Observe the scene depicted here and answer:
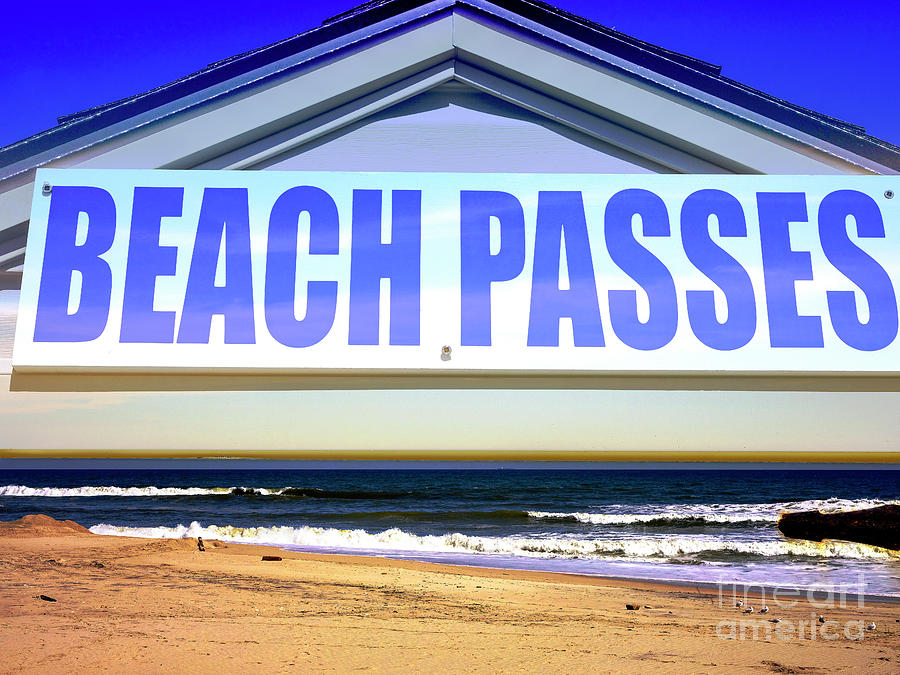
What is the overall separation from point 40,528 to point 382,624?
1089 centimetres

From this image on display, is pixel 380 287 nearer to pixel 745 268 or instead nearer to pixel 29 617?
pixel 745 268

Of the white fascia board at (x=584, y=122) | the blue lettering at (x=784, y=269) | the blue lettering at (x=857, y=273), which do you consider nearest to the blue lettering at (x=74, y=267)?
the white fascia board at (x=584, y=122)

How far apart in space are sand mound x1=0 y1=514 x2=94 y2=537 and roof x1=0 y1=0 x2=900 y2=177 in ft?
35.6

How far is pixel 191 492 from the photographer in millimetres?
22578

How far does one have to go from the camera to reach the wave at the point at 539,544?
10.7 meters

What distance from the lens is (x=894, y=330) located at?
2.74 metres

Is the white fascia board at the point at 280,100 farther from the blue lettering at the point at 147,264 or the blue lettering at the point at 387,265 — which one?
the blue lettering at the point at 387,265

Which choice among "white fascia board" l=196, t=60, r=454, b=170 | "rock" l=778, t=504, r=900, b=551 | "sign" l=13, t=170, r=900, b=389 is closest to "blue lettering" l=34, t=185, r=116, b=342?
"sign" l=13, t=170, r=900, b=389

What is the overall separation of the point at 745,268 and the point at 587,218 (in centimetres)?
72

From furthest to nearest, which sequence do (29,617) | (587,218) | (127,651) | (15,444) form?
(29,617) < (127,651) < (587,218) < (15,444)

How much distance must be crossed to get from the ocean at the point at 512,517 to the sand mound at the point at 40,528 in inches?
32.8

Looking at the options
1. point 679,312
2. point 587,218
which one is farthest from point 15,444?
point 679,312

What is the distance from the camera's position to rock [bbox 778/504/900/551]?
1121 cm

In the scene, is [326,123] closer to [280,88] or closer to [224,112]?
[280,88]
